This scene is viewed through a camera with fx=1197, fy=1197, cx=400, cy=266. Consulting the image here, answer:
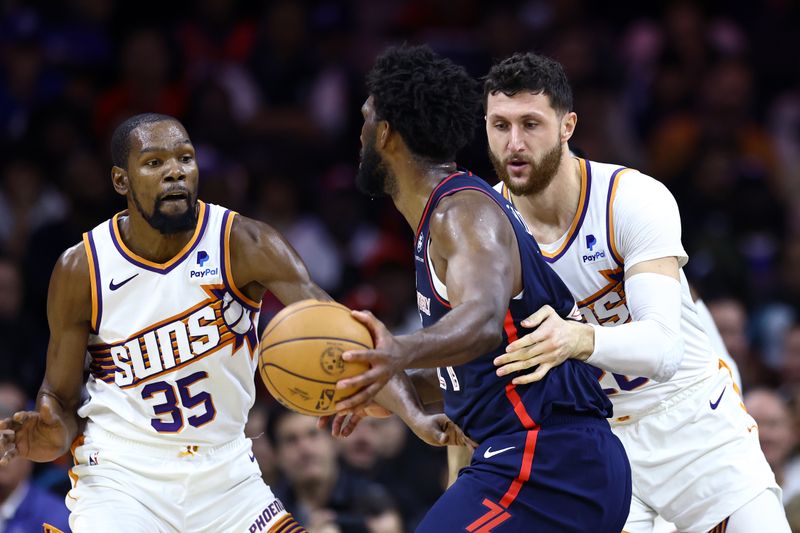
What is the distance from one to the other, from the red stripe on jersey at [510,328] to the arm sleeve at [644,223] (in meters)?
0.95

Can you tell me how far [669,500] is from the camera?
546 cm


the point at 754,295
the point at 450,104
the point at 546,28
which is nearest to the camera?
the point at 450,104

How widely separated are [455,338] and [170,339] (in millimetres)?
1755

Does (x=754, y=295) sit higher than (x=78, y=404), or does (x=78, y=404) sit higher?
(x=78, y=404)

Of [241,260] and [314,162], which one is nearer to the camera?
[241,260]

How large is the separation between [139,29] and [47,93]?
40.6 inches

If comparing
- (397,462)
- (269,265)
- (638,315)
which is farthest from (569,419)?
(397,462)

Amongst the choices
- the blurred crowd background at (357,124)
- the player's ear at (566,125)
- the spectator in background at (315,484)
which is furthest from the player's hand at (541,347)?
the blurred crowd background at (357,124)

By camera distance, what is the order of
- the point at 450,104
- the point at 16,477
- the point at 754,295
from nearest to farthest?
the point at 450,104 < the point at 16,477 < the point at 754,295

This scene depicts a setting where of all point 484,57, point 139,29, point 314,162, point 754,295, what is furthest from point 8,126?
point 754,295

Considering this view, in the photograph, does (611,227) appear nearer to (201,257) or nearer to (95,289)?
(201,257)

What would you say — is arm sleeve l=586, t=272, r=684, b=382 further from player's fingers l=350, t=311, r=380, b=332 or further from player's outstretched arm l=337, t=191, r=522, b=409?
player's fingers l=350, t=311, r=380, b=332

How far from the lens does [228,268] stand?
17.0 feet

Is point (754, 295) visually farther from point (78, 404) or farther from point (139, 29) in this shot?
point (78, 404)
